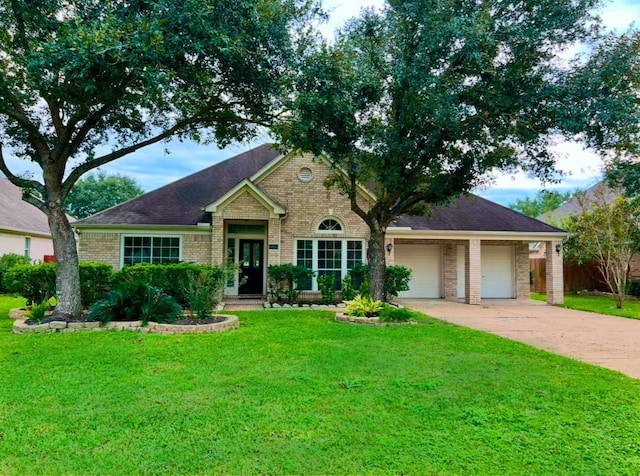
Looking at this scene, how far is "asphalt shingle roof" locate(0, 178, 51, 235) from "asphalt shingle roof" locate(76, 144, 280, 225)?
842 centimetres

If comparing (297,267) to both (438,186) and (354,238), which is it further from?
(438,186)

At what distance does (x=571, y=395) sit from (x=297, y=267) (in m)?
10.1

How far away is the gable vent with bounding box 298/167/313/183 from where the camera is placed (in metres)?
15.9

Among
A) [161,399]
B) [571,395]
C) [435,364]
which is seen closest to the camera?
[161,399]

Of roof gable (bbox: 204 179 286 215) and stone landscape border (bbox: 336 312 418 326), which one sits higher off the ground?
roof gable (bbox: 204 179 286 215)

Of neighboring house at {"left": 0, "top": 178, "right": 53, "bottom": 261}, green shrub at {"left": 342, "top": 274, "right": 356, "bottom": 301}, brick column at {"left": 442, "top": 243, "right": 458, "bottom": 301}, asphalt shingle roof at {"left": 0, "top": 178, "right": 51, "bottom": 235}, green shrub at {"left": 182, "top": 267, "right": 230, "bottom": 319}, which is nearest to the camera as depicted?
green shrub at {"left": 182, "top": 267, "right": 230, "bottom": 319}

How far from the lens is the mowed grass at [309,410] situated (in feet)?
11.4

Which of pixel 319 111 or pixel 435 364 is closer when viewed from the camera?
pixel 435 364

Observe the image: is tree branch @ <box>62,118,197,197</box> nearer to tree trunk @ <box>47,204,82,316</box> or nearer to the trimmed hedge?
tree trunk @ <box>47,204,82,316</box>

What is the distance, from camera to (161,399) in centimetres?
482

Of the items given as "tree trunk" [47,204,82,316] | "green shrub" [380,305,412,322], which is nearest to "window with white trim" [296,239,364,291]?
"green shrub" [380,305,412,322]

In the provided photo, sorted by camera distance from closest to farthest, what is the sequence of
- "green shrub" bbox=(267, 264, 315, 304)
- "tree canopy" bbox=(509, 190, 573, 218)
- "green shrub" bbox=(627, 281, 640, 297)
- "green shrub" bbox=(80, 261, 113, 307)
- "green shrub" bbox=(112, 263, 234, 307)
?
"green shrub" bbox=(80, 261, 113, 307)
"green shrub" bbox=(112, 263, 234, 307)
"green shrub" bbox=(267, 264, 315, 304)
"green shrub" bbox=(627, 281, 640, 297)
"tree canopy" bbox=(509, 190, 573, 218)

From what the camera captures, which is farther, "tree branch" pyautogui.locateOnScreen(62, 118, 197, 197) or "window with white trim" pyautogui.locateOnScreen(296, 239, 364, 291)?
"window with white trim" pyautogui.locateOnScreen(296, 239, 364, 291)

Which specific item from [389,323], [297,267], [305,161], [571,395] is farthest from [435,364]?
[305,161]
